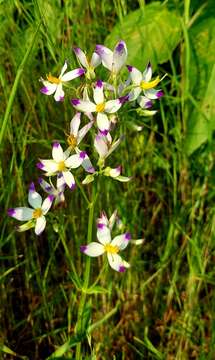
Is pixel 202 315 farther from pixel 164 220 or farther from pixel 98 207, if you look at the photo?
pixel 98 207

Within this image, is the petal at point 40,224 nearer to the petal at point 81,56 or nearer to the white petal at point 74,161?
the white petal at point 74,161

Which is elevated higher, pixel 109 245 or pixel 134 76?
pixel 134 76

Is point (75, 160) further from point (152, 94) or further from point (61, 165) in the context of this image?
point (152, 94)

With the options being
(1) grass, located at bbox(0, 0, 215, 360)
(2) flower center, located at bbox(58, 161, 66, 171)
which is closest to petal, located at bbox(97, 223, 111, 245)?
(2) flower center, located at bbox(58, 161, 66, 171)

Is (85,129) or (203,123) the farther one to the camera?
(203,123)

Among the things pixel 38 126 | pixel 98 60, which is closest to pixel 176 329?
pixel 38 126

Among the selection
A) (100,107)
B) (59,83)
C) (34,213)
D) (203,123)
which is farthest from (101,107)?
(203,123)
